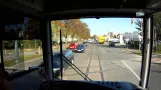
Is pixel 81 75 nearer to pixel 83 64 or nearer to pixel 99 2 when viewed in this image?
pixel 83 64

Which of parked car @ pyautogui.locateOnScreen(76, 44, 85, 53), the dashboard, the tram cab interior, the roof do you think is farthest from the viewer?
parked car @ pyautogui.locateOnScreen(76, 44, 85, 53)

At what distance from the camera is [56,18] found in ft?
16.3

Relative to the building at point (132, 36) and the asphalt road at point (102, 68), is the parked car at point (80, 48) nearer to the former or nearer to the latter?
the asphalt road at point (102, 68)

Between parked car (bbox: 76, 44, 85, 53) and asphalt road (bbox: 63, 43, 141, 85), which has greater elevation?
parked car (bbox: 76, 44, 85, 53)

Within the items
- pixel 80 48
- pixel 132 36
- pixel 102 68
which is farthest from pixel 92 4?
pixel 132 36

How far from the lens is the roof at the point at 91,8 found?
14.8 ft

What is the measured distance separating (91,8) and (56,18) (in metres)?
0.65

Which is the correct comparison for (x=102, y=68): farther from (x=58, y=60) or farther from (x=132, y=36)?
(x=132, y=36)

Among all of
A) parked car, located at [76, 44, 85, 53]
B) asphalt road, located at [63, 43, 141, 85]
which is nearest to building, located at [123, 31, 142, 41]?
asphalt road, located at [63, 43, 141, 85]

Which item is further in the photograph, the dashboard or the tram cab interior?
the dashboard

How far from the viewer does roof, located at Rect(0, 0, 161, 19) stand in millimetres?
4504

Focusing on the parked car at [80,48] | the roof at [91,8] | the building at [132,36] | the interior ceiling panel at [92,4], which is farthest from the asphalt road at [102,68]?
the interior ceiling panel at [92,4]

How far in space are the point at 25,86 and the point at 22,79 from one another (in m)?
0.15

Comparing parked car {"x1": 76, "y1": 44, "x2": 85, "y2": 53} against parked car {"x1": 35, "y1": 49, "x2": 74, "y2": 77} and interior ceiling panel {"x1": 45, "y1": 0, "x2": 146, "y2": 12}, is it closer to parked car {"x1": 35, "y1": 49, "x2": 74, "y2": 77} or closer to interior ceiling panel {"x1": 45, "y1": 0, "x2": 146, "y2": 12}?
parked car {"x1": 35, "y1": 49, "x2": 74, "y2": 77}
